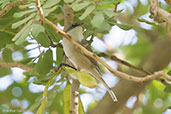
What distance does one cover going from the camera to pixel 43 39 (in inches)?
87.5

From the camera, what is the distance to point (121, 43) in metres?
4.68

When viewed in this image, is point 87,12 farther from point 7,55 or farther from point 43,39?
point 7,55

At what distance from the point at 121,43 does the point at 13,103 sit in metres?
1.71

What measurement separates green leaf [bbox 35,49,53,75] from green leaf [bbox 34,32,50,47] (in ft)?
0.22

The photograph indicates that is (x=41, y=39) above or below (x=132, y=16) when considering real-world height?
above

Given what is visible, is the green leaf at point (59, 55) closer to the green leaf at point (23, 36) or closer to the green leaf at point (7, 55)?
the green leaf at point (7, 55)

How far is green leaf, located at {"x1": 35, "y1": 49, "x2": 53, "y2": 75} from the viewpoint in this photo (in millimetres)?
2189

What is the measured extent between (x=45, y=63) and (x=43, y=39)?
16 centimetres

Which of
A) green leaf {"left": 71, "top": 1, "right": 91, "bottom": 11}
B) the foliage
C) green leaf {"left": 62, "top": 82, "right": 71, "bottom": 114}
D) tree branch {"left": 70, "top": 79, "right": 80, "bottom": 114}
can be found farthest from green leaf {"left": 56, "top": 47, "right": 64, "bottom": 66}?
green leaf {"left": 71, "top": 1, "right": 91, "bottom": 11}

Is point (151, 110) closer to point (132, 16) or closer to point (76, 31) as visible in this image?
point (132, 16)

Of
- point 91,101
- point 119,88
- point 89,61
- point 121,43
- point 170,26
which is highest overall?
point 170,26

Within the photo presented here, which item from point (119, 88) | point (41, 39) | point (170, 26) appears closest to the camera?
point (170, 26)

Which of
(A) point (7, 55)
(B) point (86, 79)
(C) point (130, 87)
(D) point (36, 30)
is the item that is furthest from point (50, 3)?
(C) point (130, 87)

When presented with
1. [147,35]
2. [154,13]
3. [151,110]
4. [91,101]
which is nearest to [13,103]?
[91,101]
